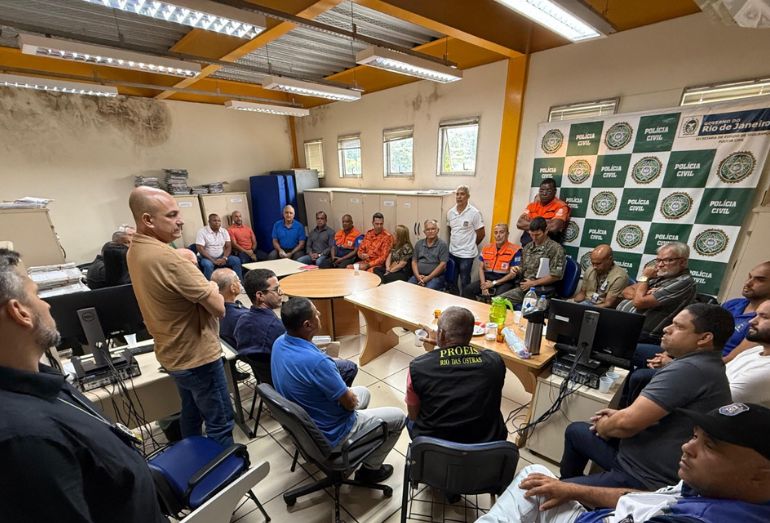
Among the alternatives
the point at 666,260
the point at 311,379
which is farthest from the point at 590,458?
the point at 666,260

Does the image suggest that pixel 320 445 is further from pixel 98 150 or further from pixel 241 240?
pixel 98 150

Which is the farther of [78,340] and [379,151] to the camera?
[379,151]

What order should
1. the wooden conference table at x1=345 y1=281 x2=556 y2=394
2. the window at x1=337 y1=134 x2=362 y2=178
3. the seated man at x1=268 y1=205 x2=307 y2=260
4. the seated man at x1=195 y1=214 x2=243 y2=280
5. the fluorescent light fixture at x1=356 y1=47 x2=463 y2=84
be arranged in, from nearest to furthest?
the wooden conference table at x1=345 y1=281 x2=556 y2=394
the fluorescent light fixture at x1=356 y1=47 x2=463 y2=84
the seated man at x1=195 y1=214 x2=243 y2=280
the seated man at x1=268 y1=205 x2=307 y2=260
the window at x1=337 y1=134 x2=362 y2=178

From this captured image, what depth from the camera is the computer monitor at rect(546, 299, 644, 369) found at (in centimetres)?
174

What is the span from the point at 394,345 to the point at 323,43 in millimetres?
4168

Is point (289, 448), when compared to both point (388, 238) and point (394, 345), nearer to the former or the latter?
point (394, 345)

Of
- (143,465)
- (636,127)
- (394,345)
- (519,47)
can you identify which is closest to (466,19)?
(519,47)

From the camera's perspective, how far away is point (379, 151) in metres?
5.76

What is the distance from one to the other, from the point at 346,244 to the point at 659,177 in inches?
165

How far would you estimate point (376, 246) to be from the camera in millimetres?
4977

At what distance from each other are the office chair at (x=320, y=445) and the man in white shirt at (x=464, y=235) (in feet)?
10.0

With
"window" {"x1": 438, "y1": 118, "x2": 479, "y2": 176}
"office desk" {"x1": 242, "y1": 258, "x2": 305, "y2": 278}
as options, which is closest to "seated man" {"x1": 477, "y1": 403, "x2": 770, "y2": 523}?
"office desk" {"x1": 242, "y1": 258, "x2": 305, "y2": 278}

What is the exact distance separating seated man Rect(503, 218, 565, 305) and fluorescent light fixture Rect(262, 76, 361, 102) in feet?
10.2

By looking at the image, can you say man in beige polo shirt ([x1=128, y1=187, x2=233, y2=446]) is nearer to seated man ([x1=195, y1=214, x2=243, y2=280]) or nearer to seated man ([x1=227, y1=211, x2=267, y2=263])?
seated man ([x1=195, y1=214, x2=243, y2=280])
